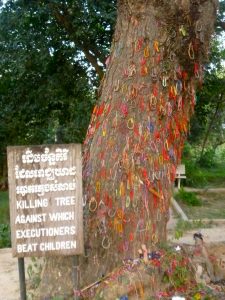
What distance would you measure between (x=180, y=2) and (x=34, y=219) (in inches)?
96.1

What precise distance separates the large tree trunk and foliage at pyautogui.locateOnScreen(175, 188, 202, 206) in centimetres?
844

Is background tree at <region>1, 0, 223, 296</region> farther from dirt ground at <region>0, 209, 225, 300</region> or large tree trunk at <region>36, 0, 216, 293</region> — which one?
dirt ground at <region>0, 209, 225, 300</region>

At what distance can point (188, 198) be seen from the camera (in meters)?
13.4

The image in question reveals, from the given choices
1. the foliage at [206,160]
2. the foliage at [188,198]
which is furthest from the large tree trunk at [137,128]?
the foliage at [206,160]


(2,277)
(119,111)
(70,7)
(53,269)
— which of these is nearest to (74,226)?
(53,269)

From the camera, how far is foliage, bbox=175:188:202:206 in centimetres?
1323

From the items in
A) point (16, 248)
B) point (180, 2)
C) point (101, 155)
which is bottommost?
point (16, 248)

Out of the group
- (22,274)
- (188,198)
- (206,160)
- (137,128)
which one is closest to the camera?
(22,274)

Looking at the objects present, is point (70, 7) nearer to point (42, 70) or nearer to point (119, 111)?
point (42, 70)

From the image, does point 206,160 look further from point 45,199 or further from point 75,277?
point 45,199

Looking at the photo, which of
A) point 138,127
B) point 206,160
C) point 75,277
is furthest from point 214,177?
point 75,277

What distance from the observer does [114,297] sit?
14.4ft

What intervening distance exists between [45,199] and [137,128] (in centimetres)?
121

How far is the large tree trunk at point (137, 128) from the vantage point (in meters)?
4.70
